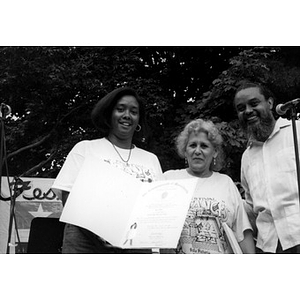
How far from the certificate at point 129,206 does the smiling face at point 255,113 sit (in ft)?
1.82

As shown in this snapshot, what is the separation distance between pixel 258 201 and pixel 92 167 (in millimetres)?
857

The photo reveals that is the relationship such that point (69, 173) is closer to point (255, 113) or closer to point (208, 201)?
point (208, 201)

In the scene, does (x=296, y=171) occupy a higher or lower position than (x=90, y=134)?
lower

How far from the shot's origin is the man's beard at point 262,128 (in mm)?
2150

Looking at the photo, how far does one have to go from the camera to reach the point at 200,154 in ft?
6.48

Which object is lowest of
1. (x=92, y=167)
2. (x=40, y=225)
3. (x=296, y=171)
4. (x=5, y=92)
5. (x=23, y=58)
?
(x=40, y=225)

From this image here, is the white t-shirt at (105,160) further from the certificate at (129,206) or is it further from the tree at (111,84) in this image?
the tree at (111,84)

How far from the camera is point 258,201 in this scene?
6.79ft

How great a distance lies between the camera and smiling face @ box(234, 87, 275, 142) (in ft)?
7.07

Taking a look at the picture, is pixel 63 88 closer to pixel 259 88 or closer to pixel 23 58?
pixel 23 58

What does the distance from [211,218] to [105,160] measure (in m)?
0.54

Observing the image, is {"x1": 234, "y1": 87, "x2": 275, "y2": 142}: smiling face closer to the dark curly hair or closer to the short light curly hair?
the short light curly hair

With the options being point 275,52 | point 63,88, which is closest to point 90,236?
point 63,88

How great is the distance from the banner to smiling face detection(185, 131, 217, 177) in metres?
1.21
